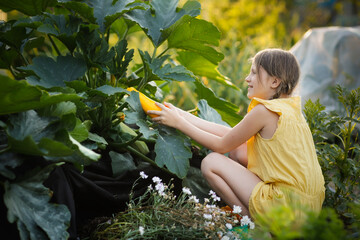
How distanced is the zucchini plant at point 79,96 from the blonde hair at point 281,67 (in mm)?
285

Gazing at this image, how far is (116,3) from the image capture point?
5.48 feet

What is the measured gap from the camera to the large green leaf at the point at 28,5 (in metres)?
1.61

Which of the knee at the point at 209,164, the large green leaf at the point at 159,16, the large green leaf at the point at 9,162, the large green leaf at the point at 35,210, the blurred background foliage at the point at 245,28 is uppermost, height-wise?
the large green leaf at the point at 159,16

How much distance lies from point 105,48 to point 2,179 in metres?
0.66

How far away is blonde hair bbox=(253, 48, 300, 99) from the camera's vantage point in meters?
1.68

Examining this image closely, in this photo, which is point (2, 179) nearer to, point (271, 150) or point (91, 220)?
point (91, 220)

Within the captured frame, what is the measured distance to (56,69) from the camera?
155cm

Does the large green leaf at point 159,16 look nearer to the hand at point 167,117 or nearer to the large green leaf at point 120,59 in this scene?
the large green leaf at point 120,59

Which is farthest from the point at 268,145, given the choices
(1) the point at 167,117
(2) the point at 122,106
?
(2) the point at 122,106

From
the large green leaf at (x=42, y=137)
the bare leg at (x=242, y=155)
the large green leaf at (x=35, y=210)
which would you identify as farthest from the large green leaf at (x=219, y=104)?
the large green leaf at (x=35, y=210)

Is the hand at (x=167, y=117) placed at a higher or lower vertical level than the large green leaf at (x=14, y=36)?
lower

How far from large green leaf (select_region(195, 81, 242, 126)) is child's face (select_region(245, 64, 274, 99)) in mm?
410

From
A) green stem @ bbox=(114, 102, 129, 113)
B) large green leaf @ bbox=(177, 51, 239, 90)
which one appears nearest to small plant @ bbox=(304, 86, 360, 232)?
large green leaf @ bbox=(177, 51, 239, 90)

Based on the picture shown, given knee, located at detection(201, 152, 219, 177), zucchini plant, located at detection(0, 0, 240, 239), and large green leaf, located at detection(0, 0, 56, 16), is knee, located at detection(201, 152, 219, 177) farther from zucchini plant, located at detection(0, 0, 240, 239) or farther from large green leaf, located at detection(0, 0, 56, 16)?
large green leaf, located at detection(0, 0, 56, 16)
